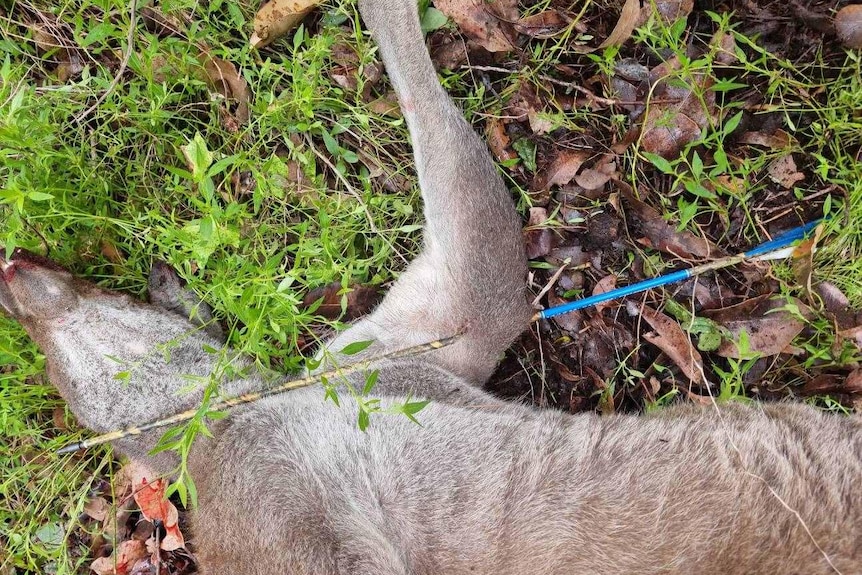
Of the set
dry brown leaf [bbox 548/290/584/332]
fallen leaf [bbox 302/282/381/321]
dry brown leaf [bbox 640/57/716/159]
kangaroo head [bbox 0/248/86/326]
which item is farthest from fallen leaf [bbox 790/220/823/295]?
kangaroo head [bbox 0/248/86/326]

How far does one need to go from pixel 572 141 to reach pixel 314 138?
57.4 inches

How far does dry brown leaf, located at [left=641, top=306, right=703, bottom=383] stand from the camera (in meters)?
3.41

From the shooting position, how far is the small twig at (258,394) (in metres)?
3.14

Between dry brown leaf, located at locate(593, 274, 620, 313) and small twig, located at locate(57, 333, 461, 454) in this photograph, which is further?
dry brown leaf, located at locate(593, 274, 620, 313)

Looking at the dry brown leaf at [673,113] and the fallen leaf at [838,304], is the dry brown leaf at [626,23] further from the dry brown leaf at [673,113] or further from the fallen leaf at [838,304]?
the fallen leaf at [838,304]

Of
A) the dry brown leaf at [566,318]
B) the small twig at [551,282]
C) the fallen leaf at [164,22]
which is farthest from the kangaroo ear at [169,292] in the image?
the dry brown leaf at [566,318]

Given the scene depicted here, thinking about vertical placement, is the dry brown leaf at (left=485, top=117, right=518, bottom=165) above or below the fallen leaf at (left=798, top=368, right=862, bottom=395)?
above

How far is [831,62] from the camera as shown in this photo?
3318mm

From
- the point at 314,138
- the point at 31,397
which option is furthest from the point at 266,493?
the point at 314,138

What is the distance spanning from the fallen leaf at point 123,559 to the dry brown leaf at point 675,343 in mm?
3123

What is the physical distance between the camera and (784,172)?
3.39m

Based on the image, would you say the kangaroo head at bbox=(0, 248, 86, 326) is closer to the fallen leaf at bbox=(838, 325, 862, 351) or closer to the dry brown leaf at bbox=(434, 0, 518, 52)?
the dry brown leaf at bbox=(434, 0, 518, 52)

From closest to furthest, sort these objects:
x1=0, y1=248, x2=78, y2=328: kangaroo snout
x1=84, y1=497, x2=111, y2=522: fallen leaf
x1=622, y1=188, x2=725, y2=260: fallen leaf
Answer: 1. x1=0, y1=248, x2=78, y2=328: kangaroo snout
2. x1=622, y1=188, x2=725, y2=260: fallen leaf
3. x1=84, y1=497, x2=111, y2=522: fallen leaf

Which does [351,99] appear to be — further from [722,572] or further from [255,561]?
[722,572]
